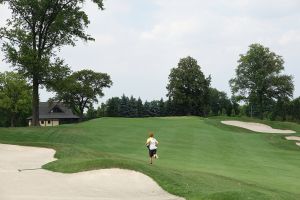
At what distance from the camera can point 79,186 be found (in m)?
16.5

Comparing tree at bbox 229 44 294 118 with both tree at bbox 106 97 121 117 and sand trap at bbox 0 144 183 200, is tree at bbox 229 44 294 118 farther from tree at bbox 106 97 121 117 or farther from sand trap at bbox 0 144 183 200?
sand trap at bbox 0 144 183 200

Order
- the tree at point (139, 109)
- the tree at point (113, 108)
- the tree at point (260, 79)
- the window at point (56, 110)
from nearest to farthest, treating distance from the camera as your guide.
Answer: the tree at point (260, 79)
the window at point (56, 110)
the tree at point (113, 108)
the tree at point (139, 109)

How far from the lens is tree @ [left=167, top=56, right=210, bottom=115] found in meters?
103

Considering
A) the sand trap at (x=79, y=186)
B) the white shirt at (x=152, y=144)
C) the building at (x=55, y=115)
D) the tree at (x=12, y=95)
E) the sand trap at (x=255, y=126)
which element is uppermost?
the tree at (x=12, y=95)

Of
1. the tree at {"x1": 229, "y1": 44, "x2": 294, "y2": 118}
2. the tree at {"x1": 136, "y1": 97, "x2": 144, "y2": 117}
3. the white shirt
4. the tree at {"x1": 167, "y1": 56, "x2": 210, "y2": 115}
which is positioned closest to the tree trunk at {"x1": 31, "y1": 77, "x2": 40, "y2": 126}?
the white shirt

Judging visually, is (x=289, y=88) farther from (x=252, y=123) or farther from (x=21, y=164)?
(x=21, y=164)

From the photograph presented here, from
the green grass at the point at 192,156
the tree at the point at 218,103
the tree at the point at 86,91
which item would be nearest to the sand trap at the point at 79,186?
the green grass at the point at 192,156

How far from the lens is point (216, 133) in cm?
4572

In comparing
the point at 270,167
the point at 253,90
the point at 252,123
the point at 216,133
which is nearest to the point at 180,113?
the point at 253,90

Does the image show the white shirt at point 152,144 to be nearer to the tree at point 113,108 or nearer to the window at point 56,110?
the window at point 56,110

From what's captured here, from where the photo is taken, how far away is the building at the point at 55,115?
398 ft

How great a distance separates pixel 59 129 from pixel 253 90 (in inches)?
2030

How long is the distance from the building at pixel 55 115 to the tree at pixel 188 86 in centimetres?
3282

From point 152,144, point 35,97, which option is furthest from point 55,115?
point 152,144
